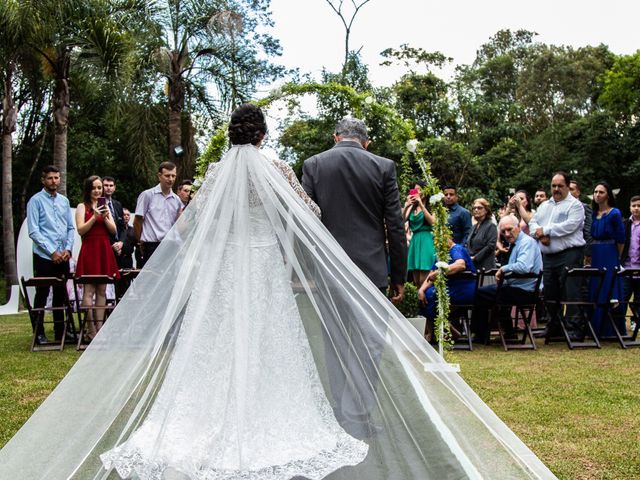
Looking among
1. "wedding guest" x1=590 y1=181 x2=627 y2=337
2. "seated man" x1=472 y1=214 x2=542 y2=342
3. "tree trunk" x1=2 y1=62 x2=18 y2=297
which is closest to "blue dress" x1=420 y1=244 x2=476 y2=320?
"seated man" x1=472 y1=214 x2=542 y2=342

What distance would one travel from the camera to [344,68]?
24.3m

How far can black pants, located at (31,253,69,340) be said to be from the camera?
28.7 ft

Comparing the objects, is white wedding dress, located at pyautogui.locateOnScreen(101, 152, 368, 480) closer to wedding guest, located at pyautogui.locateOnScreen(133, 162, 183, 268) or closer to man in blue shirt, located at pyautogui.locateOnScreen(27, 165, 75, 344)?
wedding guest, located at pyautogui.locateOnScreen(133, 162, 183, 268)

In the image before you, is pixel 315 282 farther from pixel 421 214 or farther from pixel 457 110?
pixel 457 110

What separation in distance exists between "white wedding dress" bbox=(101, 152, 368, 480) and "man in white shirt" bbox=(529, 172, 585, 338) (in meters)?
5.89

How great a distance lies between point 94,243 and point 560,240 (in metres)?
5.75

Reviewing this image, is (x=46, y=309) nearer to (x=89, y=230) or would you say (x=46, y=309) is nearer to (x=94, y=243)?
(x=94, y=243)

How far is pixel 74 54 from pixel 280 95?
11.2 metres

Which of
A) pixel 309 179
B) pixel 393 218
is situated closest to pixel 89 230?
pixel 309 179

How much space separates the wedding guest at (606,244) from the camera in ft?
A: 30.2

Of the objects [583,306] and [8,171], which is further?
[8,171]

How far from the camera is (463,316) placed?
8742 mm

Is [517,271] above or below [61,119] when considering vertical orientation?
below

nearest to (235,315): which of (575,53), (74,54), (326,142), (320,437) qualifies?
(320,437)
